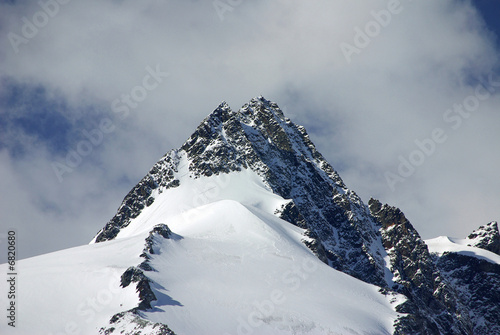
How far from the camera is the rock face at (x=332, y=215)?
484 ft

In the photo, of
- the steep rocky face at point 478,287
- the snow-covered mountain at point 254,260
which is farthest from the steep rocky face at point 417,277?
the steep rocky face at point 478,287

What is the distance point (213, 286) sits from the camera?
266 feet

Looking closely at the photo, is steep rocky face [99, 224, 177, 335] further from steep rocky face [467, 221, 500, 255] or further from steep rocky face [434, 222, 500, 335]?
steep rocky face [467, 221, 500, 255]

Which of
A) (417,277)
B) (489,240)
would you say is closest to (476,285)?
(489,240)

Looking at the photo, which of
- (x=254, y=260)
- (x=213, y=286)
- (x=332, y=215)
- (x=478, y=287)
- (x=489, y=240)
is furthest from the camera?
(x=489, y=240)

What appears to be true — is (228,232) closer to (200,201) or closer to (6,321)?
(200,201)

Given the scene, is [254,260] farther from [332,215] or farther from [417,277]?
[417,277]

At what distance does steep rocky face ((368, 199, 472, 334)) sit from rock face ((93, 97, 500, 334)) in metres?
0.33

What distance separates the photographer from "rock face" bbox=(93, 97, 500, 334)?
484 feet

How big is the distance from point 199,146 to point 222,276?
279 ft

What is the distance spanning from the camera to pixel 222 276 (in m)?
85.1

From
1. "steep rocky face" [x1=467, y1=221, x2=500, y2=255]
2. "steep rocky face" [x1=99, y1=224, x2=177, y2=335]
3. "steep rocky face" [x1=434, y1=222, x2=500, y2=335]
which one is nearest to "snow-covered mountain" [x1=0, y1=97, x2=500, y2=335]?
"steep rocky face" [x1=99, y1=224, x2=177, y2=335]

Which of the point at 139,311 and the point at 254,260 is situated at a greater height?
the point at 254,260

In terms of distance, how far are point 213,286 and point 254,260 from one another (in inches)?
547
